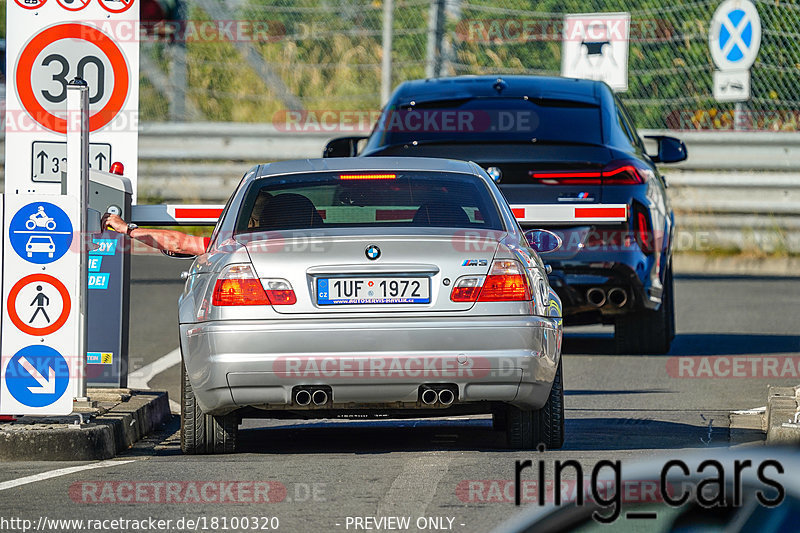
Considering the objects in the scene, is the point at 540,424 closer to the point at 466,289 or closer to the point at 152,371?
the point at 466,289

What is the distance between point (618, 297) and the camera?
33.4 feet

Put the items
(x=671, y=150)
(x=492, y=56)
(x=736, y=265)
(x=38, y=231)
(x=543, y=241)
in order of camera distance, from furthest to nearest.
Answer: (x=492, y=56), (x=736, y=265), (x=671, y=150), (x=543, y=241), (x=38, y=231)

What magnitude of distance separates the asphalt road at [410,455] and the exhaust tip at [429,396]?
0.89 feet

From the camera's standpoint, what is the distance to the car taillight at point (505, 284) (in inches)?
256

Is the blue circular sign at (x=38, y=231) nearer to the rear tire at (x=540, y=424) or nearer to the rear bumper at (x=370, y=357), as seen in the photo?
the rear bumper at (x=370, y=357)

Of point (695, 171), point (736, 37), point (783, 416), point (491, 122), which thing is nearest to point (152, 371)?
point (491, 122)

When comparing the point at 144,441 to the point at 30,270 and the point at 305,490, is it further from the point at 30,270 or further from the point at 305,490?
the point at 305,490

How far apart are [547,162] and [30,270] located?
3.65 meters

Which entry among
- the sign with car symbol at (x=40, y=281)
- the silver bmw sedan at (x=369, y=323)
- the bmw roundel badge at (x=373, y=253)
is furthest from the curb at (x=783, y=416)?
the sign with car symbol at (x=40, y=281)

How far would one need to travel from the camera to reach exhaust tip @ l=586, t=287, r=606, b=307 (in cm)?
1019

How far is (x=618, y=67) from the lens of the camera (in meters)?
18.4

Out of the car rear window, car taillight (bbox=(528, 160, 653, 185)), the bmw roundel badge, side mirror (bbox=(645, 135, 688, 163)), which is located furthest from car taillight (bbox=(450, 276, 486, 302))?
side mirror (bbox=(645, 135, 688, 163))

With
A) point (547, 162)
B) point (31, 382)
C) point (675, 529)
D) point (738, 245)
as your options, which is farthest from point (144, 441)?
point (738, 245)

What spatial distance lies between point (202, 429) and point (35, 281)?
1.17 meters
